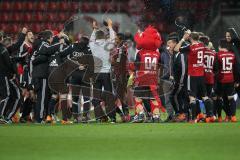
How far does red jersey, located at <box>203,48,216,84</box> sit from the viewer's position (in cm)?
1712

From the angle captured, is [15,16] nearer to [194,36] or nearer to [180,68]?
[180,68]

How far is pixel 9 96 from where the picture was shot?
17.3 meters

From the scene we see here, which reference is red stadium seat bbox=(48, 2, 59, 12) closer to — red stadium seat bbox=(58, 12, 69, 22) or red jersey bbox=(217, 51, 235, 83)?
red stadium seat bbox=(58, 12, 69, 22)

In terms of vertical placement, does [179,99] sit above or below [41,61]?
below

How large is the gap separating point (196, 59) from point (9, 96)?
4214 mm

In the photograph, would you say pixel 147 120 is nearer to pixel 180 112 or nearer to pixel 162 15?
pixel 180 112

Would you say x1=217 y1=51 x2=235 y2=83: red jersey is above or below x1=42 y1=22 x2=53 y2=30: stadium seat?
below

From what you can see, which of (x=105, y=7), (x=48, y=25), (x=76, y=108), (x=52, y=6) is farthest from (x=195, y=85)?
(x=52, y=6)

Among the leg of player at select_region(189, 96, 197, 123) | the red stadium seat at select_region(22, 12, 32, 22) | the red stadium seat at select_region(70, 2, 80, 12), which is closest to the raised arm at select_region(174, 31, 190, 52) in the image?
the leg of player at select_region(189, 96, 197, 123)

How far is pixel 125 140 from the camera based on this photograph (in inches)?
513

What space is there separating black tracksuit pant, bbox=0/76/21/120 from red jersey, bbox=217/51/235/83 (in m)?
4.56

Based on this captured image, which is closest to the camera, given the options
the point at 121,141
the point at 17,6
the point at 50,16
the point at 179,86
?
the point at 121,141

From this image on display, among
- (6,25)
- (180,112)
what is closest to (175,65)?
(180,112)

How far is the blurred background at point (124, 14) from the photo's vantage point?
82.3 ft
